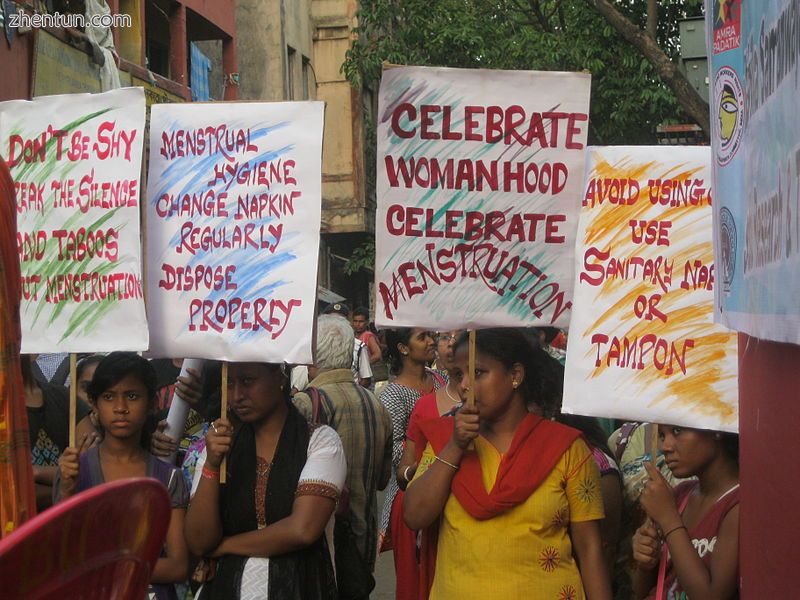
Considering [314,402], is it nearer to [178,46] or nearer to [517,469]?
[517,469]

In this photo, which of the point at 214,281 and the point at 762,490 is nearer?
the point at 762,490

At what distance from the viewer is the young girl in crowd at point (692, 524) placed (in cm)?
359

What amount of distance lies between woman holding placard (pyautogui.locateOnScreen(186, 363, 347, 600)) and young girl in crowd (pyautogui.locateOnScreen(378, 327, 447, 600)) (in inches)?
27.3

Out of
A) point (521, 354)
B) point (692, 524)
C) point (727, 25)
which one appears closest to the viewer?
point (727, 25)

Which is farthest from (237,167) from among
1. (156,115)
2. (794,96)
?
(794,96)

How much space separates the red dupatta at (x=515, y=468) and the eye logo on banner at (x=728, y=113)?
3.93 ft

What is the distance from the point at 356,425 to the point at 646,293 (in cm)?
→ 195

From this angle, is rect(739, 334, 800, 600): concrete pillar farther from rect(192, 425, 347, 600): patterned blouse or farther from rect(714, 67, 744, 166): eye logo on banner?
rect(192, 425, 347, 600): patterned blouse

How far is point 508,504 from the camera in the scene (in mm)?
3980

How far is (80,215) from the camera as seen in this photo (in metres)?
4.61

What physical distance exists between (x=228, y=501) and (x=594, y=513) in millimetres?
1249

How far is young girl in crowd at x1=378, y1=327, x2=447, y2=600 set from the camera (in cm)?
513

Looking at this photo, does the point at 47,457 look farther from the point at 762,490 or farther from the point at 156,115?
the point at 762,490

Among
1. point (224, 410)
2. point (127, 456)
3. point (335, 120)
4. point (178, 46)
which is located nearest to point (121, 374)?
point (127, 456)
